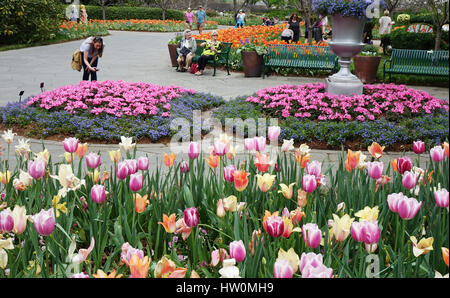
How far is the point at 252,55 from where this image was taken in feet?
38.9

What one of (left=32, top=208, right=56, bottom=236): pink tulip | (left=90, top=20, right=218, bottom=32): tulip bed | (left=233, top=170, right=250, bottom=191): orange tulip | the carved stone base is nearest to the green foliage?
(left=90, top=20, right=218, bottom=32): tulip bed

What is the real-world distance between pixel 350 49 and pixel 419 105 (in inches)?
52.3

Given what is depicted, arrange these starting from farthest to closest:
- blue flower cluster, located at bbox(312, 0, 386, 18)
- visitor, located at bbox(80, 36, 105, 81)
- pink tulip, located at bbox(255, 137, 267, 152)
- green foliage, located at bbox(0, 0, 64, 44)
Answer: green foliage, located at bbox(0, 0, 64, 44) < visitor, located at bbox(80, 36, 105, 81) < blue flower cluster, located at bbox(312, 0, 386, 18) < pink tulip, located at bbox(255, 137, 267, 152)

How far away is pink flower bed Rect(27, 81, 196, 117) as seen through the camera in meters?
6.82

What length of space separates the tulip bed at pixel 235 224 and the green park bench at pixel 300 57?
9319 millimetres

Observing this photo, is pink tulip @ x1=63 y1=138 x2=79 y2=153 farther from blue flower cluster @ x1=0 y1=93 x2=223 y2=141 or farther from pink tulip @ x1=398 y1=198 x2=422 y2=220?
blue flower cluster @ x1=0 y1=93 x2=223 y2=141

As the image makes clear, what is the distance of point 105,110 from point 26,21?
13.5m

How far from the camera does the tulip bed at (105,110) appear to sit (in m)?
6.12

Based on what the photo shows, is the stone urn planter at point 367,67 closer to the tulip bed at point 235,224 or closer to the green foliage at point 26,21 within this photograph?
the tulip bed at point 235,224

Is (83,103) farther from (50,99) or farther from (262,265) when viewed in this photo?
(262,265)

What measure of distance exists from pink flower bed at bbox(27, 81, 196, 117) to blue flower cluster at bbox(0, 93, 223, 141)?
114 mm

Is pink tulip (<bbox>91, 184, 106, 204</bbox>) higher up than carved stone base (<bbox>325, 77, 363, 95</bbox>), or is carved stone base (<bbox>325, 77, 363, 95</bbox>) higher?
pink tulip (<bbox>91, 184, 106, 204</bbox>)

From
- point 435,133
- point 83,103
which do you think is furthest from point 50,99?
point 435,133

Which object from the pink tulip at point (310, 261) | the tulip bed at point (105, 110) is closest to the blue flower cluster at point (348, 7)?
the tulip bed at point (105, 110)
